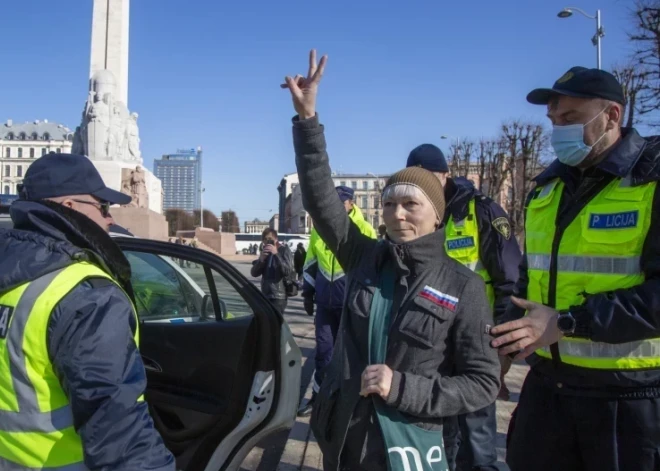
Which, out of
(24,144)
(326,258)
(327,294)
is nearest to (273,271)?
(326,258)

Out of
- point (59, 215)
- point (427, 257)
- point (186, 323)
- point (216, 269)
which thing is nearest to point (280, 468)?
point (186, 323)

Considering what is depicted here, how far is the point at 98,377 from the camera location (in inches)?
62.8

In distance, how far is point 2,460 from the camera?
1748mm

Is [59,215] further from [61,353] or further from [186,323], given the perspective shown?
[186,323]

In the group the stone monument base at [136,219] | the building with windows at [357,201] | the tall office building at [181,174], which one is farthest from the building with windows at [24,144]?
the stone monument base at [136,219]

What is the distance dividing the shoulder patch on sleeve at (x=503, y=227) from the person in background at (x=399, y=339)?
167 cm

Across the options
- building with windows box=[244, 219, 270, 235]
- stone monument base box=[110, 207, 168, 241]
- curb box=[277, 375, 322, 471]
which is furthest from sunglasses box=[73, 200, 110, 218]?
building with windows box=[244, 219, 270, 235]

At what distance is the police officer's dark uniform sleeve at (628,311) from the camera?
1.89 meters

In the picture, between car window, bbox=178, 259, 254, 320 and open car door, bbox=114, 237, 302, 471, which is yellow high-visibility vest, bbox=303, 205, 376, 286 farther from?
open car door, bbox=114, 237, 302, 471

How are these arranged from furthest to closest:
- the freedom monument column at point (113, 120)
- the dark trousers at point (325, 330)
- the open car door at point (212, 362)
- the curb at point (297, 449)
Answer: the freedom monument column at point (113, 120), the dark trousers at point (325, 330), the curb at point (297, 449), the open car door at point (212, 362)

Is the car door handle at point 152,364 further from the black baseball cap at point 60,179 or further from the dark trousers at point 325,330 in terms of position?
the dark trousers at point 325,330

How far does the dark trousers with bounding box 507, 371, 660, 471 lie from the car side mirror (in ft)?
A: 6.56

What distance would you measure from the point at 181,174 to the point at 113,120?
448 feet

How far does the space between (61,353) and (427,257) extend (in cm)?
119
